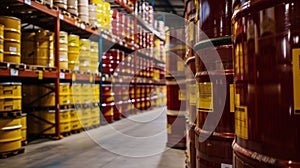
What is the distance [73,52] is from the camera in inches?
254

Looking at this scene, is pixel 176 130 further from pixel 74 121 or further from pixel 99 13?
pixel 99 13

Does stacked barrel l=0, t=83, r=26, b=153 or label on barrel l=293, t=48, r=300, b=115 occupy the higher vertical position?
label on barrel l=293, t=48, r=300, b=115

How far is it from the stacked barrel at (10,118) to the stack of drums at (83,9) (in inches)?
108

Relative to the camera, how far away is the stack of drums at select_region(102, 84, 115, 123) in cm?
795

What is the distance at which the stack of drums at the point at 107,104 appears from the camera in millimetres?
7953

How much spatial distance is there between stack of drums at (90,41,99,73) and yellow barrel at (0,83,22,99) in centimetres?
265

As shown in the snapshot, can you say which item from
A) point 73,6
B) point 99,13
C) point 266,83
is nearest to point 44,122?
point 73,6

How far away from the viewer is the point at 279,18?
1122mm

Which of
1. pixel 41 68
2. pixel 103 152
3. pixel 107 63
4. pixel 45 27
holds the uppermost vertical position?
pixel 45 27

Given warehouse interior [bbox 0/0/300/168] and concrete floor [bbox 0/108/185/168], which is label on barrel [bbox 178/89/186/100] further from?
concrete floor [bbox 0/108/185/168]

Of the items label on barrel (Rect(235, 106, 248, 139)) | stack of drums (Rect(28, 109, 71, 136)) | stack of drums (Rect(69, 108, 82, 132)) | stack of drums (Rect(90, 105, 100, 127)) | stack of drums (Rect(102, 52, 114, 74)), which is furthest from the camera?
stack of drums (Rect(102, 52, 114, 74))

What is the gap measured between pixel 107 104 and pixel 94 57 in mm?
1437

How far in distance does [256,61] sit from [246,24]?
18 cm

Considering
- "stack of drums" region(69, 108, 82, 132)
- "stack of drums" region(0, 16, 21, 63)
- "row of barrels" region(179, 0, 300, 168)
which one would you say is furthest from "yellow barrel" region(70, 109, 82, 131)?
"row of barrels" region(179, 0, 300, 168)
